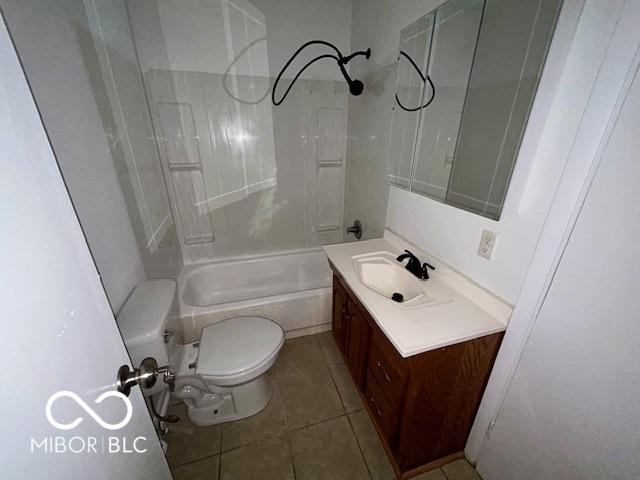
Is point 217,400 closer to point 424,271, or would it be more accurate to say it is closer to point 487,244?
point 424,271

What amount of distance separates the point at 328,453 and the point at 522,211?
4.57 ft

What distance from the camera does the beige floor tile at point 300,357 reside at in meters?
1.71

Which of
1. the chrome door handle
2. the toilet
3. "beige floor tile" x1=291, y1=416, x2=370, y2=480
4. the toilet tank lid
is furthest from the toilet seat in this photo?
the chrome door handle

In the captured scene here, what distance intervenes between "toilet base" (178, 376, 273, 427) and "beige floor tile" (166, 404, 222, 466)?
4 centimetres

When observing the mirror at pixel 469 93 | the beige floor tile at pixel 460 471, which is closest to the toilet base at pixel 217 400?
the beige floor tile at pixel 460 471

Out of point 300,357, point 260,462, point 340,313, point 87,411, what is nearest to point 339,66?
point 340,313

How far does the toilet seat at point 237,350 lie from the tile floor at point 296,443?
36 centimetres

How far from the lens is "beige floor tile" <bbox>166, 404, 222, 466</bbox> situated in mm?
1259

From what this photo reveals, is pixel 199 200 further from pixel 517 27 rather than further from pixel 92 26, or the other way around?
pixel 517 27

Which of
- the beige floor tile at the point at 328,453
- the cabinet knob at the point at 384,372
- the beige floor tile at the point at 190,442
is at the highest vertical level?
the cabinet knob at the point at 384,372

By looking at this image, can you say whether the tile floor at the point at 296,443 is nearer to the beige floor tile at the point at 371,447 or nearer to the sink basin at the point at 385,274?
the beige floor tile at the point at 371,447

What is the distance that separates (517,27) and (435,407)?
1.43 m

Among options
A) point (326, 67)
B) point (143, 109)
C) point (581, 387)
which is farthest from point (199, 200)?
point (581, 387)

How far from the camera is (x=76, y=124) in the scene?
1.02 metres
